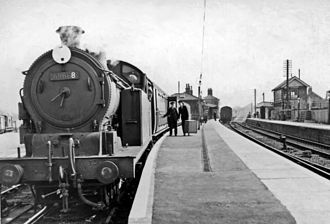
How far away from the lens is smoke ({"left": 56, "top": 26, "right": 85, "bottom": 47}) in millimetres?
6504

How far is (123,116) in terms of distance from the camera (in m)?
7.67

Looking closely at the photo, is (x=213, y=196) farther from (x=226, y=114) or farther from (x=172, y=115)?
(x=226, y=114)

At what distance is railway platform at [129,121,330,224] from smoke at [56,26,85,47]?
2885 mm

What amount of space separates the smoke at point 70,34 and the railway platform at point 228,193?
288 cm

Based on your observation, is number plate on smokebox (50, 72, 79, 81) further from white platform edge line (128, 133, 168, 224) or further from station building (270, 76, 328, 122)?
station building (270, 76, 328, 122)

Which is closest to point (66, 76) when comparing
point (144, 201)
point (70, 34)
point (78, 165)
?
point (70, 34)

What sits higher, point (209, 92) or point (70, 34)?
point (209, 92)

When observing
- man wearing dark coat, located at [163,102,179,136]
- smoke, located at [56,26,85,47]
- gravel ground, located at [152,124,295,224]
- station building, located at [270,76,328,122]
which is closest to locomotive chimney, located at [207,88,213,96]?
station building, located at [270,76,328,122]

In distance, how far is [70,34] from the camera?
6543 millimetres

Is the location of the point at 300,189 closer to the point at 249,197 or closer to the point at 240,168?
the point at 249,197

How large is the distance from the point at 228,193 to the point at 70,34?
3951 millimetres

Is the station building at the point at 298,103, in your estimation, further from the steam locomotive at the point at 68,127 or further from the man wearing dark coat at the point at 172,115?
the steam locomotive at the point at 68,127

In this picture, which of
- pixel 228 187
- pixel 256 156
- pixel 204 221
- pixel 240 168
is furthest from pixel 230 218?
pixel 256 156

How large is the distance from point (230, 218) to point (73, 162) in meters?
2.58
